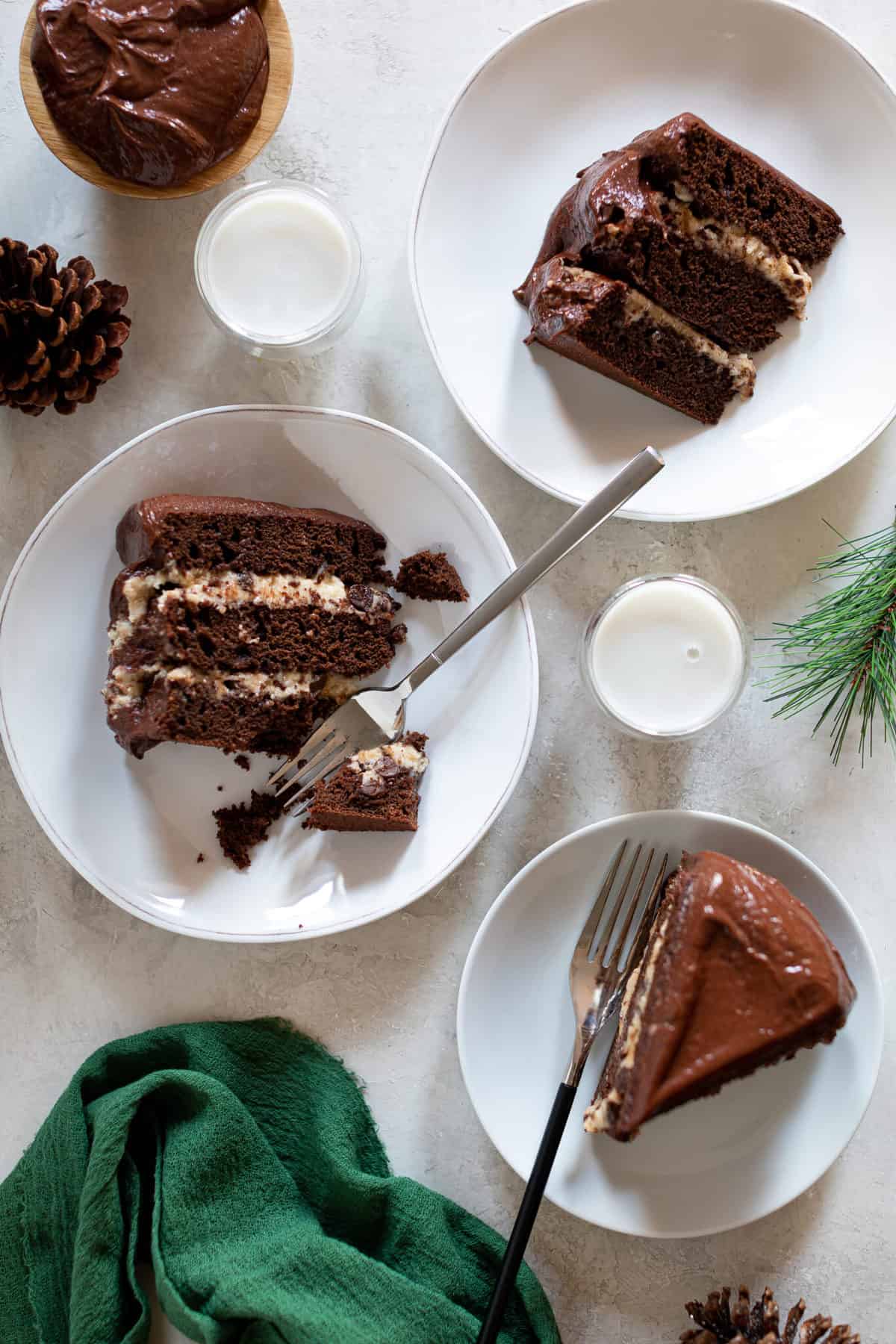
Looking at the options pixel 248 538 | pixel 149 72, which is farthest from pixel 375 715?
pixel 149 72

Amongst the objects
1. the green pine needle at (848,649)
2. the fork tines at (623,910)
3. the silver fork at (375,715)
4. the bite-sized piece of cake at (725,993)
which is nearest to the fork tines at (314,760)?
the silver fork at (375,715)

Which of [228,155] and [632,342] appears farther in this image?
[632,342]

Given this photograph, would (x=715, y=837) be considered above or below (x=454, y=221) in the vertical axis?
below

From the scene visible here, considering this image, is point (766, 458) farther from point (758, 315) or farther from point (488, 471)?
point (488, 471)

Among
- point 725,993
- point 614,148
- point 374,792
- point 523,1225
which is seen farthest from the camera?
point 614,148

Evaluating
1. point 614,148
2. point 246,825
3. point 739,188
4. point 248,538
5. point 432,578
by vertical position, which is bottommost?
point 246,825

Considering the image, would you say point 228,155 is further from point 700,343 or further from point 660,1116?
point 660,1116

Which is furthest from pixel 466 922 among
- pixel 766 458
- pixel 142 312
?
pixel 142 312

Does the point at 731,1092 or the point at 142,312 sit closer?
the point at 731,1092
